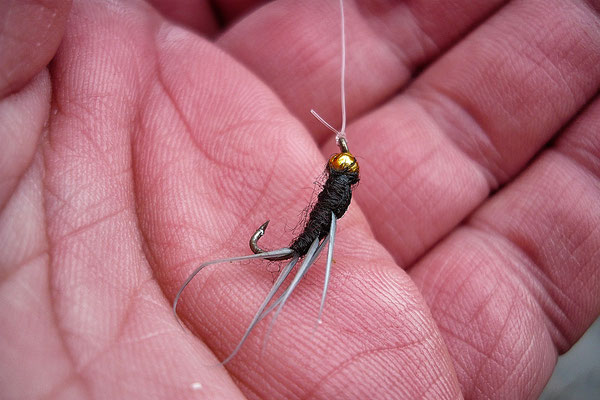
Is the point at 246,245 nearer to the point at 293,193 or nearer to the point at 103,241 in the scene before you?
the point at 293,193

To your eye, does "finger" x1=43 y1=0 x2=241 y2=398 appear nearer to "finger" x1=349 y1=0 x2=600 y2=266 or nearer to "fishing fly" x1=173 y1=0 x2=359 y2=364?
"fishing fly" x1=173 y1=0 x2=359 y2=364

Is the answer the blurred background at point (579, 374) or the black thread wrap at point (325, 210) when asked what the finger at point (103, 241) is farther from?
the blurred background at point (579, 374)

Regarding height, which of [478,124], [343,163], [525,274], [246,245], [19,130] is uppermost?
[19,130]

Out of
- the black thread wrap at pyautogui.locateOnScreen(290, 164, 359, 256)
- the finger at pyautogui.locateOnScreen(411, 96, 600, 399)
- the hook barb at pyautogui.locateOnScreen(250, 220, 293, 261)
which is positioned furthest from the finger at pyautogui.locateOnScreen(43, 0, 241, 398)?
the finger at pyautogui.locateOnScreen(411, 96, 600, 399)

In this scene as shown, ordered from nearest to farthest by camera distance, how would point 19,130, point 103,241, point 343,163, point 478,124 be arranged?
point 19,130
point 103,241
point 343,163
point 478,124

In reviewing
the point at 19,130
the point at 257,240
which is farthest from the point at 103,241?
the point at 257,240

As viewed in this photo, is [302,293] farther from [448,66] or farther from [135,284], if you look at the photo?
[448,66]
